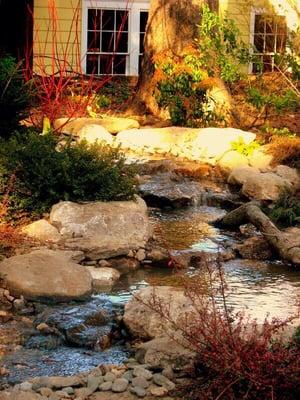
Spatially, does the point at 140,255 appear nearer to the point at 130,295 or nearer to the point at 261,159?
the point at 130,295

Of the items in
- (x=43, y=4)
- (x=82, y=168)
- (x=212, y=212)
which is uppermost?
(x=43, y=4)

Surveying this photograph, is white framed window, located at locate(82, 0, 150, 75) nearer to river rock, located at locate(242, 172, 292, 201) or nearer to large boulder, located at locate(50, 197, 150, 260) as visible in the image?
river rock, located at locate(242, 172, 292, 201)

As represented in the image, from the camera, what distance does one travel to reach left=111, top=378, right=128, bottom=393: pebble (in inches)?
224

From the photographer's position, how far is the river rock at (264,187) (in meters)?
12.4

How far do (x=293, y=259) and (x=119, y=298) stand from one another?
2.21m

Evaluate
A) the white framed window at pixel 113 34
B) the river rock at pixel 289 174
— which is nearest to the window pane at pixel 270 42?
the white framed window at pixel 113 34

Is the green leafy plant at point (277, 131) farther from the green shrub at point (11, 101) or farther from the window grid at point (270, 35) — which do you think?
the window grid at point (270, 35)

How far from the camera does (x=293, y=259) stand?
9469mm

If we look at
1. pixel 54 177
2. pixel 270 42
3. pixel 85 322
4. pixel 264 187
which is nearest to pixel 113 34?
pixel 270 42

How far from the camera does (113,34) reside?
69.7 ft

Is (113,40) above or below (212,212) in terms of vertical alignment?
above

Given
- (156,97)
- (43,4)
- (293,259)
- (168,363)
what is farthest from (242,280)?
(43,4)

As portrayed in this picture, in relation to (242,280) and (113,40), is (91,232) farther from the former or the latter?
(113,40)

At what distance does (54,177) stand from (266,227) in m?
2.33
